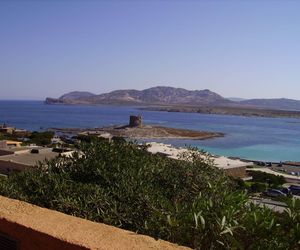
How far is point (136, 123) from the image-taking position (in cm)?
9325

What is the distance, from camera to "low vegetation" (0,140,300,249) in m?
3.61

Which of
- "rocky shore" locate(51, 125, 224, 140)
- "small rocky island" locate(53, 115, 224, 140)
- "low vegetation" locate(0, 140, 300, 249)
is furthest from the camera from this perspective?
"rocky shore" locate(51, 125, 224, 140)

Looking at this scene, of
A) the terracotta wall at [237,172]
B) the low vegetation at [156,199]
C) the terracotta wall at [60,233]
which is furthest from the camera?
the terracotta wall at [237,172]

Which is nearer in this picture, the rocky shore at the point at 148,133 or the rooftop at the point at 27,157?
the rooftop at the point at 27,157

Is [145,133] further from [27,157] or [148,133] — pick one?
[27,157]

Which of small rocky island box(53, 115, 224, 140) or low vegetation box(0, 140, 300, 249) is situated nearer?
low vegetation box(0, 140, 300, 249)

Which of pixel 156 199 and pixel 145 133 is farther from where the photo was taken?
pixel 145 133

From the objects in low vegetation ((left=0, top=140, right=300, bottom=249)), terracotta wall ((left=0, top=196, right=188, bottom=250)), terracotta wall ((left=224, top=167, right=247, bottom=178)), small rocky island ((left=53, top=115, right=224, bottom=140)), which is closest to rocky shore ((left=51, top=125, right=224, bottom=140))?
small rocky island ((left=53, top=115, right=224, bottom=140))

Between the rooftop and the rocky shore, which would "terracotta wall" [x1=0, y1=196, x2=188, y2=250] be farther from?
the rocky shore

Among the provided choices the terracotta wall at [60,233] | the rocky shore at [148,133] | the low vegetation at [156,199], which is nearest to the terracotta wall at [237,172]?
the low vegetation at [156,199]

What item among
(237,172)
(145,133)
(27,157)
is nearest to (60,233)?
(27,157)

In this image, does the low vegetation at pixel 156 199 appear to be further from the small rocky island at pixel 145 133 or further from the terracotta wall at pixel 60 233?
the small rocky island at pixel 145 133

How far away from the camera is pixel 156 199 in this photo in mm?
4914

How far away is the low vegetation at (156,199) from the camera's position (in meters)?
3.61
